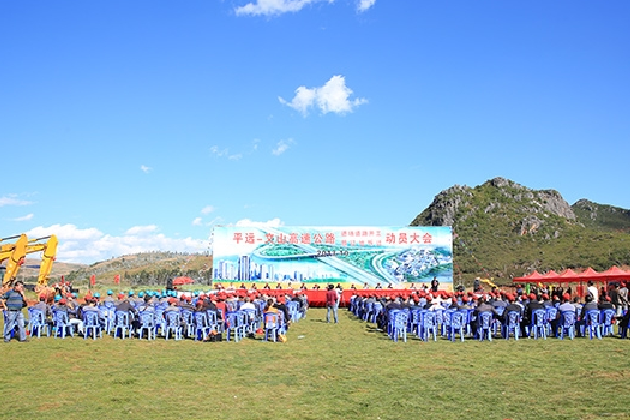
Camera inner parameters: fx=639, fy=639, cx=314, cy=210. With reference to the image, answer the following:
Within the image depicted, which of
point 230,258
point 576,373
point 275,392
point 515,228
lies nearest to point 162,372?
point 275,392

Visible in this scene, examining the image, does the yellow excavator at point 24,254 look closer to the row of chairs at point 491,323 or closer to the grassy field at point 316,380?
the grassy field at point 316,380

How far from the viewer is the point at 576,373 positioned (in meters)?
10.5

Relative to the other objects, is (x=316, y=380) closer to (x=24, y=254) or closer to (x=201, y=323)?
(x=201, y=323)

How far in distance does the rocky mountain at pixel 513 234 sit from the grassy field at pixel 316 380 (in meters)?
40.1

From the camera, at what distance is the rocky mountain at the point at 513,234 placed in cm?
5966

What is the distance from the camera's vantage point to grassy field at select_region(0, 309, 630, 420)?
786cm

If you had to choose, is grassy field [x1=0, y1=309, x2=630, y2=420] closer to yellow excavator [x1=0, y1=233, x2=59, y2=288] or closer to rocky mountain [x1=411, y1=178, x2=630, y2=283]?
yellow excavator [x1=0, y1=233, x2=59, y2=288]

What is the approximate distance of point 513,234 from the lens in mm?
68688

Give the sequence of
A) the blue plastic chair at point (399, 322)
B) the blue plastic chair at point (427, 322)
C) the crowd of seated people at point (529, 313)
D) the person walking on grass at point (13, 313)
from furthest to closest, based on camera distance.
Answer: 1. the crowd of seated people at point (529, 313)
2. the blue plastic chair at point (399, 322)
3. the blue plastic chair at point (427, 322)
4. the person walking on grass at point (13, 313)

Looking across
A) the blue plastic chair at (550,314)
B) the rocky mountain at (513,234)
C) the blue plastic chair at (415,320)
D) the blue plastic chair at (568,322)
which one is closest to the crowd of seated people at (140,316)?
the blue plastic chair at (415,320)

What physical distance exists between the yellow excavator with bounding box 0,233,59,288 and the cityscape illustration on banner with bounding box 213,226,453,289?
873 centimetres

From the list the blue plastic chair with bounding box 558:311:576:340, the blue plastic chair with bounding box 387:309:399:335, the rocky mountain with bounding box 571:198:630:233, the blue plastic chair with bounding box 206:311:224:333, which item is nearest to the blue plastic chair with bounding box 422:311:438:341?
the blue plastic chair with bounding box 387:309:399:335

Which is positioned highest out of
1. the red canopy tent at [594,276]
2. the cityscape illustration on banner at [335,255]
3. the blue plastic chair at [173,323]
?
the cityscape illustration on banner at [335,255]

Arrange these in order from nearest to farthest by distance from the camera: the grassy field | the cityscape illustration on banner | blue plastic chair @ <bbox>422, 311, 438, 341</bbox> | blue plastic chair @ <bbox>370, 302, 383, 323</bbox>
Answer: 1. the grassy field
2. blue plastic chair @ <bbox>422, 311, 438, 341</bbox>
3. blue plastic chair @ <bbox>370, 302, 383, 323</bbox>
4. the cityscape illustration on banner
